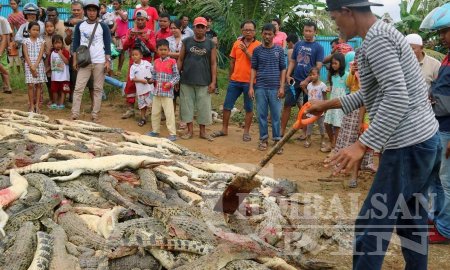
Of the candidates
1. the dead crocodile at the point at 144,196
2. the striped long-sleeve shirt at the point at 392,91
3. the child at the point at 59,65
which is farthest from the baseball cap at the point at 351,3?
the child at the point at 59,65

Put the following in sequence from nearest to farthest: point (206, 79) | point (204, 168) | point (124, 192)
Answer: point (124, 192)
point (204, 168)
point (206, 79)

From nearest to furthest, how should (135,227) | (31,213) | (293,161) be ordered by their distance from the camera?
(135,227) < (31,213) < (293,161)

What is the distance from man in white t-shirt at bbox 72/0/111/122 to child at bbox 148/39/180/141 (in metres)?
1.19

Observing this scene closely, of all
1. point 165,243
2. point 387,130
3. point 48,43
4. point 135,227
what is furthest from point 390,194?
point 48,43

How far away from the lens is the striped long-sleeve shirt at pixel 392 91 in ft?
9.14

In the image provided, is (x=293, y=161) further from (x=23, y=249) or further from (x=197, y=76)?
(x=23, y=249)

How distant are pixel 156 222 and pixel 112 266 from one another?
1.92ft

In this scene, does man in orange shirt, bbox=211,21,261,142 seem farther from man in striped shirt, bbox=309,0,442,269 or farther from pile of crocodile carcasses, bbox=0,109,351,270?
man in striped shirt, bbox=309,0,442,269

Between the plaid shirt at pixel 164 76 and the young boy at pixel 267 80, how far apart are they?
48.8 inches

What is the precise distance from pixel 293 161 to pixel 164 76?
2.41 metres

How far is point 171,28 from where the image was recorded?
972cm

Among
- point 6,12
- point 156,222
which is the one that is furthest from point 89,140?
point 6,12

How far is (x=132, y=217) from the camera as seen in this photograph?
410cm

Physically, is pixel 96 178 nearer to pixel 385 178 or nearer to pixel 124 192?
pixel 124 192
